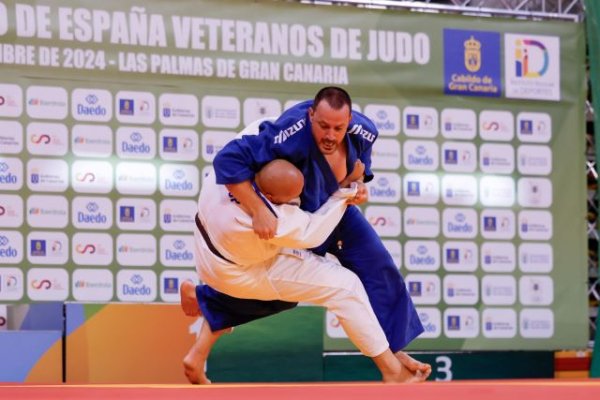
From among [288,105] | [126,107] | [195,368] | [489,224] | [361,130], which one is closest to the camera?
[361,130]

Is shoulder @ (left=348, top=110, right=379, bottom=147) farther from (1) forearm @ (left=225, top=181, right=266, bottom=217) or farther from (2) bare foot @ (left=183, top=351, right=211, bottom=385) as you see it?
(2) bare foot @ (left=183, top=351, right=211, bottom=385)

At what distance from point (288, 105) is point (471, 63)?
118 centimetres

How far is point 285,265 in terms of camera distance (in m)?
4.01

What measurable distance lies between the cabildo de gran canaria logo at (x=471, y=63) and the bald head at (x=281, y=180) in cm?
282

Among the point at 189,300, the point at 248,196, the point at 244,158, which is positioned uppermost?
the point at 244,158

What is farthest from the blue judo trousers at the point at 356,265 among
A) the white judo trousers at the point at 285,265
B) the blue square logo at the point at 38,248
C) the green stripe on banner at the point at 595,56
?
the green stripe on banner at the point at 595,56

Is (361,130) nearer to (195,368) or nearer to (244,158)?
(244,158)

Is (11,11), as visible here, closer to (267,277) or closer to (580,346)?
(267,277)

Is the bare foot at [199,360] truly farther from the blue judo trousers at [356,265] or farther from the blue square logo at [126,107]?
the blue square logo at [126,107]

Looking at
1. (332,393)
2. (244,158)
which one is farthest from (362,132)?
(332,393)

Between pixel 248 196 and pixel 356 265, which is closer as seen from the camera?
pixel 248 196

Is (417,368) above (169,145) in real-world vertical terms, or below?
below

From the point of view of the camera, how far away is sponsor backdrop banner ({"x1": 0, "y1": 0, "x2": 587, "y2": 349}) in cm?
566

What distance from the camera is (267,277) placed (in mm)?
4012
